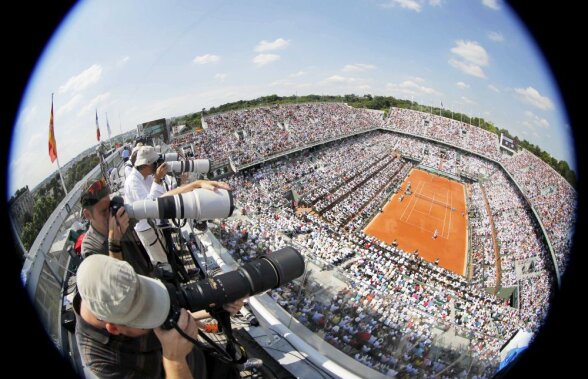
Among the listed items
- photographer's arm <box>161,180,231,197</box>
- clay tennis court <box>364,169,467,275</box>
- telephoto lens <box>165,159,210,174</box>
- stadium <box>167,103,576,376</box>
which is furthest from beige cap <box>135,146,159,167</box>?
clay tennis court <box>364,169,467,275</box>

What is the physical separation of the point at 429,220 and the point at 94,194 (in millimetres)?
14429

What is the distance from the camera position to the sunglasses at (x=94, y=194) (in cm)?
220

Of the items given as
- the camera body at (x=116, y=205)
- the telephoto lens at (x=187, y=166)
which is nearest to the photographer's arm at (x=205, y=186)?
the camera body at (x=116, y=205)

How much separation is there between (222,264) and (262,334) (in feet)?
4.68

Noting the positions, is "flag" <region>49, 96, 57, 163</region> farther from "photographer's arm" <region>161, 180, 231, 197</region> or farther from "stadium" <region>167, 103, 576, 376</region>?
"stadium" <region>167, 103, 576, 376</region>

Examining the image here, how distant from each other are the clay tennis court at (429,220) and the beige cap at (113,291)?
12.0m

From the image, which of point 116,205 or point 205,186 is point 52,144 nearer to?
point 116,205

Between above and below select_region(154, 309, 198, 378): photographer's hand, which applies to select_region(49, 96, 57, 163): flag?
above

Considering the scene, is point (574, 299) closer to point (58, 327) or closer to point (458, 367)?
point (458, 367)

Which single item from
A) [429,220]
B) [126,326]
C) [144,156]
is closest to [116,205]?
[126,326]

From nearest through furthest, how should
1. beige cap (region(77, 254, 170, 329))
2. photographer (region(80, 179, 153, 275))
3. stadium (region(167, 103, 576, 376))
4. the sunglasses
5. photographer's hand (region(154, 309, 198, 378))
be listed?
beige cap (region(77, 254, 170, 329)) → photographer's hand (region(154, 309, 198, 378)) → photographer (region(80, 179, 153, 275)) → the sunglasses → stadium (region(167, 103, 576, 376))

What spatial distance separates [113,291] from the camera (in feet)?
3.13

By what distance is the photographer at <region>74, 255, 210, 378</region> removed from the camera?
37.9 inches

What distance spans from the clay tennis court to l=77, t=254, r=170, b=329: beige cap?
1196cm
